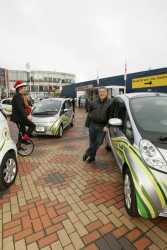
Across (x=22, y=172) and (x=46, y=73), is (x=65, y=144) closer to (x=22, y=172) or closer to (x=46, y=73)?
(x=22, y=172)

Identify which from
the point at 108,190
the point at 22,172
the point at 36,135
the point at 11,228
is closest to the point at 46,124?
the point at 36,135

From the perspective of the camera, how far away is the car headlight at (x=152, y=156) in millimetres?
2010

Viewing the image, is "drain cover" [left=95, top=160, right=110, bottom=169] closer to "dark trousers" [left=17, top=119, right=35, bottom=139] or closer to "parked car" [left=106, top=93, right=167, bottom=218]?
"parked car" [left=106, top=93, right=167, bottom=218]

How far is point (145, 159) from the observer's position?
213 cm

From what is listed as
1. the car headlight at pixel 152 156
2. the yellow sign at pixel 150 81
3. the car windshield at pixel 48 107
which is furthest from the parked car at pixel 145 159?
the yellow sign at pixel 150 81

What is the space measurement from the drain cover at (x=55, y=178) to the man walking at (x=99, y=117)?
102 cm

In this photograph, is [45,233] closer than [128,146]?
Yes

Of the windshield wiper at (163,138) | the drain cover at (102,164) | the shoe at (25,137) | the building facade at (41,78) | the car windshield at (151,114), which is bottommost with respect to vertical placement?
the drain cover at (102,164)

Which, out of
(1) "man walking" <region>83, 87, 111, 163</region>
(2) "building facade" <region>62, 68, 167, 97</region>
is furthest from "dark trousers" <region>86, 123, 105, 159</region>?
(2) "building facade" <region>62, 68, 167, 97</region>

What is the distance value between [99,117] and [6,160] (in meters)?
2.06

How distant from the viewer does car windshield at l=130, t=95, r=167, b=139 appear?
2454mm

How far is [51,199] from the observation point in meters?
2.94

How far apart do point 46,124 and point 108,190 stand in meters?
4.19

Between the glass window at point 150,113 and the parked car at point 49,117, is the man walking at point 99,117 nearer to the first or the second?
the glass window at point 150,113
